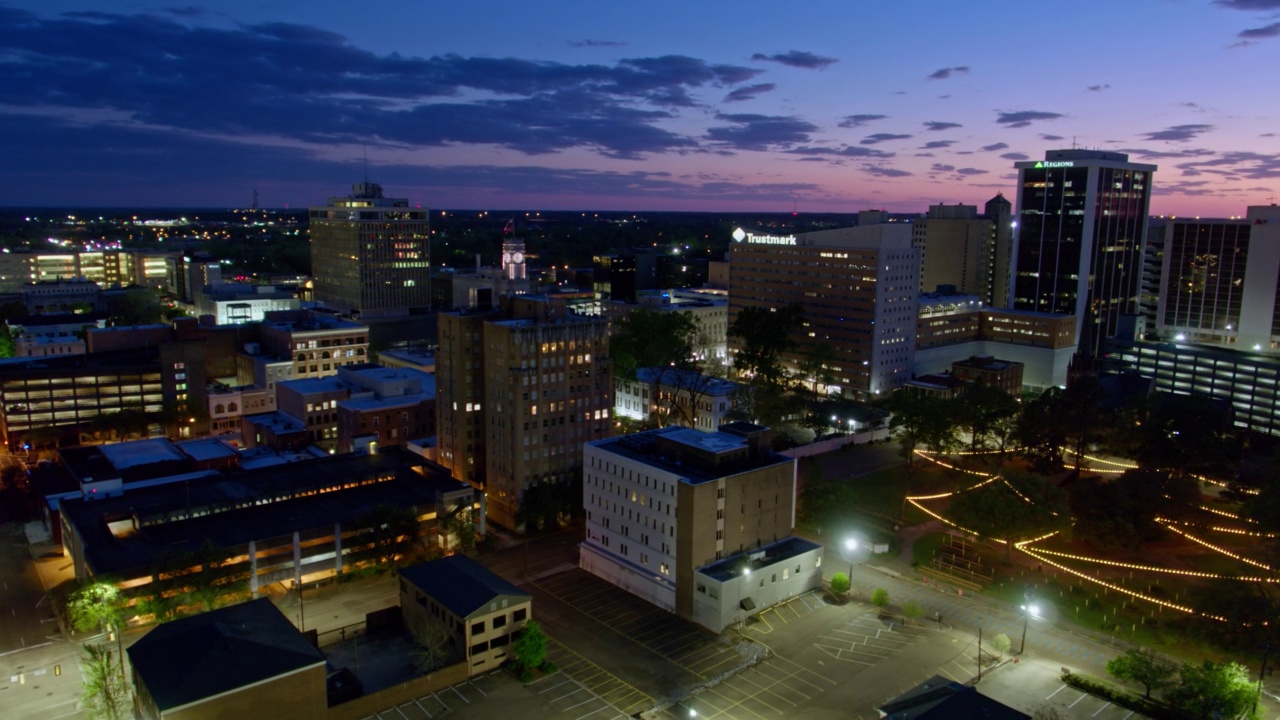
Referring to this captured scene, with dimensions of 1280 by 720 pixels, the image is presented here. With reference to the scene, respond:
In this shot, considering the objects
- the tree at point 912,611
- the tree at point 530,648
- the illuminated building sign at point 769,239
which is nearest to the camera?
the tree at point 530,648

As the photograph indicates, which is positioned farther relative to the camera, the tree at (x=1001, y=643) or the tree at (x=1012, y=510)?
the tree at (x=1012, y=510)

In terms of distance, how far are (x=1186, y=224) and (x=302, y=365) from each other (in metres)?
142

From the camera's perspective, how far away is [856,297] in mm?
123000

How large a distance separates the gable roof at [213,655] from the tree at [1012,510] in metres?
49.6

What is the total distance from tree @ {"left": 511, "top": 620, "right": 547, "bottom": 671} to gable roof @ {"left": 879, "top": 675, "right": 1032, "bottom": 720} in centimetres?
2018

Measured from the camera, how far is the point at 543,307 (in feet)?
254

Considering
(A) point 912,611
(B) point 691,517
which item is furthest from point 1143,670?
(B) point 691,517

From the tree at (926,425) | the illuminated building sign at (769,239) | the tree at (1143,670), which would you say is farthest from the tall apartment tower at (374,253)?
→ the tree at (1143,670)

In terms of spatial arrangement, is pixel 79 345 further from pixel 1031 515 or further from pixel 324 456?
pixel 1031 515

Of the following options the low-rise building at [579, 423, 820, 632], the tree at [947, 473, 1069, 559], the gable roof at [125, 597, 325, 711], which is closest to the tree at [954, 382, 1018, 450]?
the tree at [947, 473, 1069, 559]

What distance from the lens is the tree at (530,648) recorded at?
51031mm

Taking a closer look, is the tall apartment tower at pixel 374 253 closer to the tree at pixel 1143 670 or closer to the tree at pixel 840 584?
the tree at pixel 840 584

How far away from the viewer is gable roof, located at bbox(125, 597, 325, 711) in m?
41.9

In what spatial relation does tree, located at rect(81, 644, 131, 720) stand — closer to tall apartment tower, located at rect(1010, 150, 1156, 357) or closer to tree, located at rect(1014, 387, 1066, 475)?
tree, located at rect(1014, 387, 1066, 475)
